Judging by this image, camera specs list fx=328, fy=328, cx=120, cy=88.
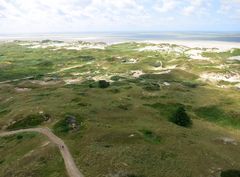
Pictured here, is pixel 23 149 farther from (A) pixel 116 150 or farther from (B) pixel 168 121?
(B) pixel 168 121

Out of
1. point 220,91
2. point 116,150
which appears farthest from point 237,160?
point 220,91

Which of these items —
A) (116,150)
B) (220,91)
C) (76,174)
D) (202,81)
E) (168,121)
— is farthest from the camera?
(202,81)

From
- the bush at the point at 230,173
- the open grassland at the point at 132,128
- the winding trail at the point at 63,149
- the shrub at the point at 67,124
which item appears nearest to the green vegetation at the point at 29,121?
the open grassland at the point at 132,128

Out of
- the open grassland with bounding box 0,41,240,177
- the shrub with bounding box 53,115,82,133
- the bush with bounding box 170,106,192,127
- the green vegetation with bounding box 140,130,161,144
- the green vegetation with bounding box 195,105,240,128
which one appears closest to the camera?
the open grassland with bounding box 0,41,240,177

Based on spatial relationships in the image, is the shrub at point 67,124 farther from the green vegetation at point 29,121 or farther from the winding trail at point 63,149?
the green vegetation at point 29,121

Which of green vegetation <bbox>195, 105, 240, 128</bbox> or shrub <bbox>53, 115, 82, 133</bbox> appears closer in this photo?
shrub <bbox>53, 115, 82, 133</bbox>

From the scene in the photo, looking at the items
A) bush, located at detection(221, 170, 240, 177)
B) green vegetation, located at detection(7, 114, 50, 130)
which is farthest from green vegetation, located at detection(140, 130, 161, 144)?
green vegetation, located at detection(7, 114, 50, 130)

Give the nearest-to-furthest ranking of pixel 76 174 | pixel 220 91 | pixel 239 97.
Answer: pixel 76 174 → pixel 239 97 → pixel 220 91

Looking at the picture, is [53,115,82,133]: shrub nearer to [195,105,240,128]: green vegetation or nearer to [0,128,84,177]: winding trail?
[0,128,84,177]: winding trail

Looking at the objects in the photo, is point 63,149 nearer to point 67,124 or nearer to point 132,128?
point 67,124
